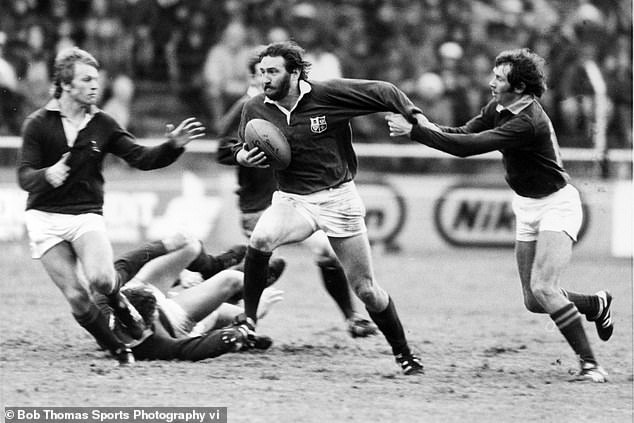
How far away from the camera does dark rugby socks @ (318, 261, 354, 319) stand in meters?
8.59

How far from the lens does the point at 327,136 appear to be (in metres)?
7.09

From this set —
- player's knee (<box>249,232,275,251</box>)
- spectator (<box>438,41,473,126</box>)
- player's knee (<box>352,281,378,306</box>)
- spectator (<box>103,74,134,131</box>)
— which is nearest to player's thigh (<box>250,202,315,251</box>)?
player's knee (<box>249,232,275,251</box>)

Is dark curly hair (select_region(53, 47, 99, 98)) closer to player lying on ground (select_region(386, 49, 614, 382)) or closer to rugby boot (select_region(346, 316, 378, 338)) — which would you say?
player lying on ground (select_region(386, 49, 614, 382))

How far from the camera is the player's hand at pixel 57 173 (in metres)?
6.70

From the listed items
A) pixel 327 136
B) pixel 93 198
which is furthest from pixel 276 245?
pixel 93 198

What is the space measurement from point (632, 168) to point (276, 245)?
853cm

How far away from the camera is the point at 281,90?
701 centimetres

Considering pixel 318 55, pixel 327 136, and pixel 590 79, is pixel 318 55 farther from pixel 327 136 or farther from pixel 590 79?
pixel 327 136

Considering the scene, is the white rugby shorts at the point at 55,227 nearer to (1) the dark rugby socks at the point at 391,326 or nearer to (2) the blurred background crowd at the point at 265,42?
(1) the dark rugby socks at the point at 391,326

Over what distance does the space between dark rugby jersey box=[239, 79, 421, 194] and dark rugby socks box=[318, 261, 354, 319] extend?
1.53m

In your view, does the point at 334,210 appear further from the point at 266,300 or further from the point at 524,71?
the point at 524,71

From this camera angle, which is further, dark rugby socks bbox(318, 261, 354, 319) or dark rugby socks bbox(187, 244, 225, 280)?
dark rugby socks bbox(318, 261, 354, 319)

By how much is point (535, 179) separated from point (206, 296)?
7.31 feet

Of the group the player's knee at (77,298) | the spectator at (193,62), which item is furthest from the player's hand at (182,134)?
the spectator at (193,62)
